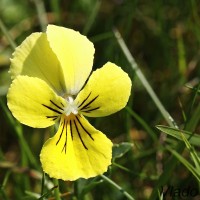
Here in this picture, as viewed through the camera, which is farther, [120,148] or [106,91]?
[120,148]

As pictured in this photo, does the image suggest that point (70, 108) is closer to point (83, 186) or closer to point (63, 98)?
point (63, 98)

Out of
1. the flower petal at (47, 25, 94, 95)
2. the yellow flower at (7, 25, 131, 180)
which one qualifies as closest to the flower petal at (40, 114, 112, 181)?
the yellow flower at (7, 25, 131, 180)

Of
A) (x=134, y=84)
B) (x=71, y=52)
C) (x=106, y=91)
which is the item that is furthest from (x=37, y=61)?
(x=134, y=84)

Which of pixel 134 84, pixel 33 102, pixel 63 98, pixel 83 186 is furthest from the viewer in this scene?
pixel 134 84

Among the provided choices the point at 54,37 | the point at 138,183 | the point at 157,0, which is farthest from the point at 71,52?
the point at 157,0

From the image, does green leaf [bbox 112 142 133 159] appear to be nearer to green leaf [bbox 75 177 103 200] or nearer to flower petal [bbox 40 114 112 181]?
green leaf [bbox 75 177 103 200]

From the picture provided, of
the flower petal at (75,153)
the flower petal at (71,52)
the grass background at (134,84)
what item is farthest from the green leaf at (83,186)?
the flower petal at (71,52)

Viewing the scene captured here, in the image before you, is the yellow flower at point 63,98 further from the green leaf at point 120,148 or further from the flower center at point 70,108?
the green leaf at point 120,148
